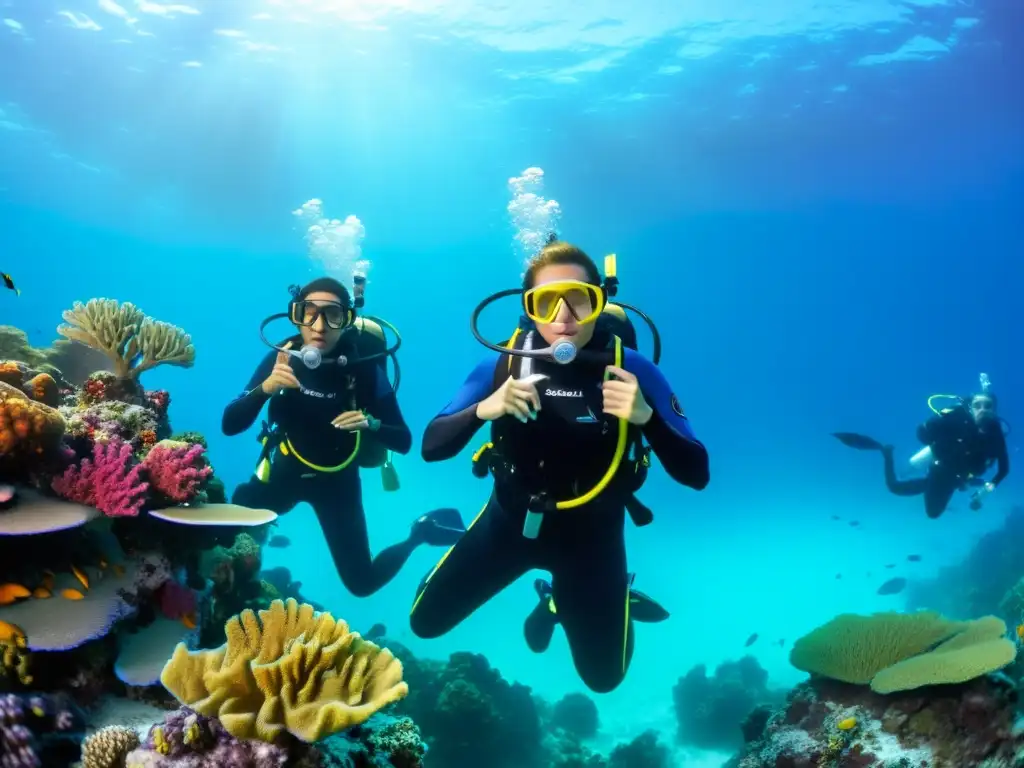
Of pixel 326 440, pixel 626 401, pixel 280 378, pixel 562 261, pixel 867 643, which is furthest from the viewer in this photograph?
pixel 326 440

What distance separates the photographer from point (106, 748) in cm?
271

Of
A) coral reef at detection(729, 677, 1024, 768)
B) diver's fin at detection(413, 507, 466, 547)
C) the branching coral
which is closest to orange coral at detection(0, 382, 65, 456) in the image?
the branching coral

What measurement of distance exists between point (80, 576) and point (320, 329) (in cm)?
364

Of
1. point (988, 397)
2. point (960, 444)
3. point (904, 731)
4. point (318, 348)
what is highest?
point (988, 397)

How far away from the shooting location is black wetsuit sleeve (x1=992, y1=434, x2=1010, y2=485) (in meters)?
11.5

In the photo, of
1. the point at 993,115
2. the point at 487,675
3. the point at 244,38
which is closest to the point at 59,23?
the point at 244,38

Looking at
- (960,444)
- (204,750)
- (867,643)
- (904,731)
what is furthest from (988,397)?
(204,750)

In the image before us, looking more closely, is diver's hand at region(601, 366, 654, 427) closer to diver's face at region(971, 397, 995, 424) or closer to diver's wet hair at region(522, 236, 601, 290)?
diver's wet hair at region(522, 236, 601, 290)

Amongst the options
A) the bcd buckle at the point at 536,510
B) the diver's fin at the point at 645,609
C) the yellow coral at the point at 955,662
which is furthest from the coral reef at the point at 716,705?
the bcd buckle at the point at 536,510

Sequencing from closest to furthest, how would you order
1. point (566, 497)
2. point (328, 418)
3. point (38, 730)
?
point (38, 730)
point (566, 497)
point (328, 418)

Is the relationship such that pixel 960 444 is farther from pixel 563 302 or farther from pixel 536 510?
pixel 563 302

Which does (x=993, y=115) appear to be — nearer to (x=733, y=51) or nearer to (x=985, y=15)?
(x=985, y=15)

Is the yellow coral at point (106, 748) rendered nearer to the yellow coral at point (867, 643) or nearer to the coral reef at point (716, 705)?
the yellow coral at point (867, 643)

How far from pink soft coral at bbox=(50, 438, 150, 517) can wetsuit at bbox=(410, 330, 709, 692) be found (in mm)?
2119
